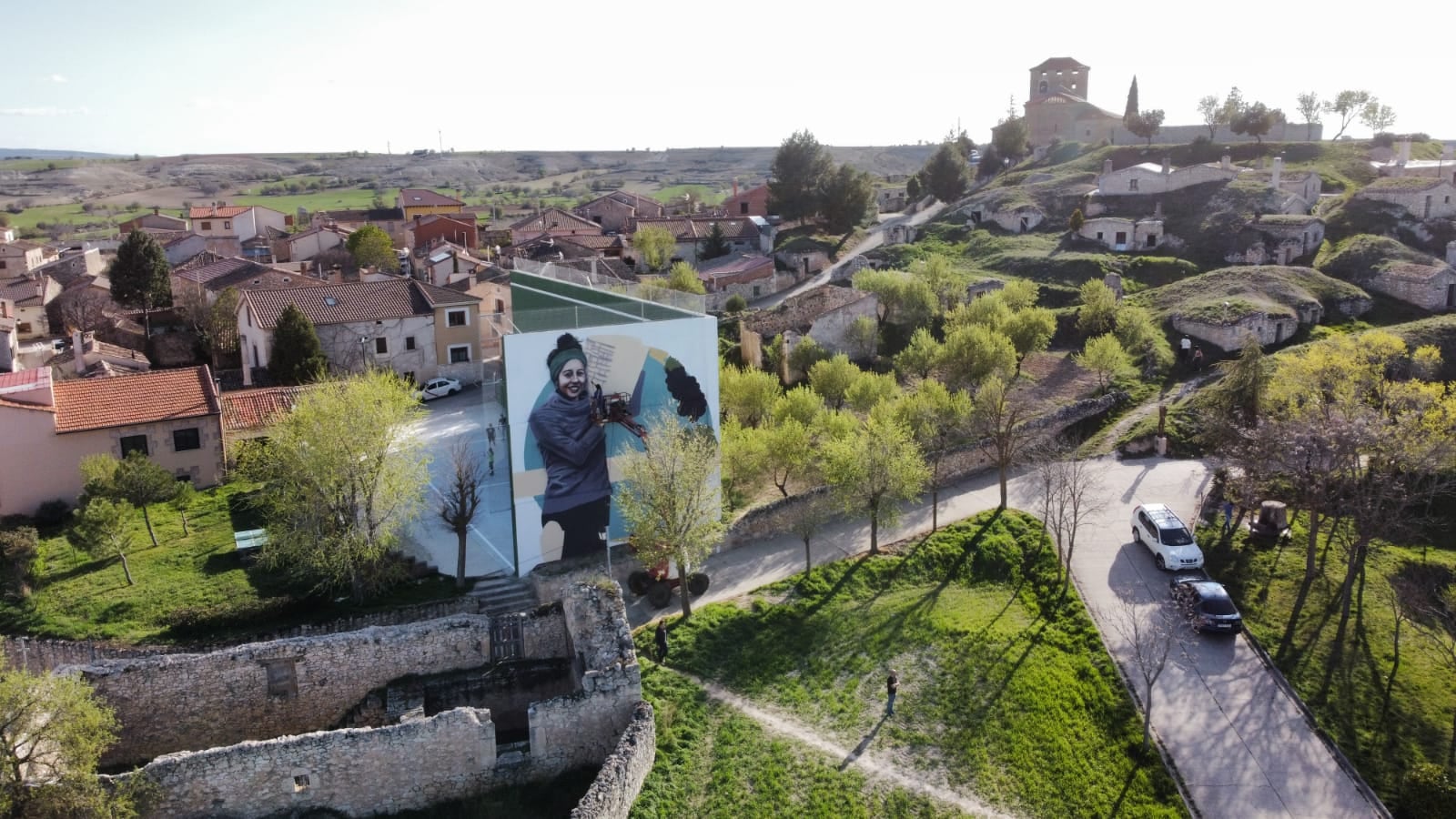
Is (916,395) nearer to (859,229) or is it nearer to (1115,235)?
(1115,235)

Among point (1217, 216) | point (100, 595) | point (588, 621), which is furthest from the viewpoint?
point (1217, 216)

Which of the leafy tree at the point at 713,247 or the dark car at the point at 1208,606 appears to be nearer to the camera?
the dark car at the point at 1208,606

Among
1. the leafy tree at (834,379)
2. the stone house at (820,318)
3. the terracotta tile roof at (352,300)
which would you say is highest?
the terracotta tile roof at (352,300)

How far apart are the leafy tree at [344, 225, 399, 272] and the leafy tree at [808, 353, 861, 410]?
36107 mm

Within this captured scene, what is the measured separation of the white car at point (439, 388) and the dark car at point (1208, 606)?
108ft

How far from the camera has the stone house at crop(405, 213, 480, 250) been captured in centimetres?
7229

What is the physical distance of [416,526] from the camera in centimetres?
3006

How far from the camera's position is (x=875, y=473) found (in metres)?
27.9

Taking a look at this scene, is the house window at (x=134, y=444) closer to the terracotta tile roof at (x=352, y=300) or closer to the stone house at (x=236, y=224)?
the terracotta tile roof at (x=352, y=300)

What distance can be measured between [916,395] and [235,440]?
25.8 metres

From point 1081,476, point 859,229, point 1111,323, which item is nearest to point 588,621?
point 1081,476

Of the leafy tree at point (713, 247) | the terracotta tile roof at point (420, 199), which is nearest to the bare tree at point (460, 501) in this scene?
the leafy tree at point (713, 247)

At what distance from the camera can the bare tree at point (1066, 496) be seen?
2700 cm

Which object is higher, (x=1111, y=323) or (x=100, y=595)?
(x=1111, y=323)
